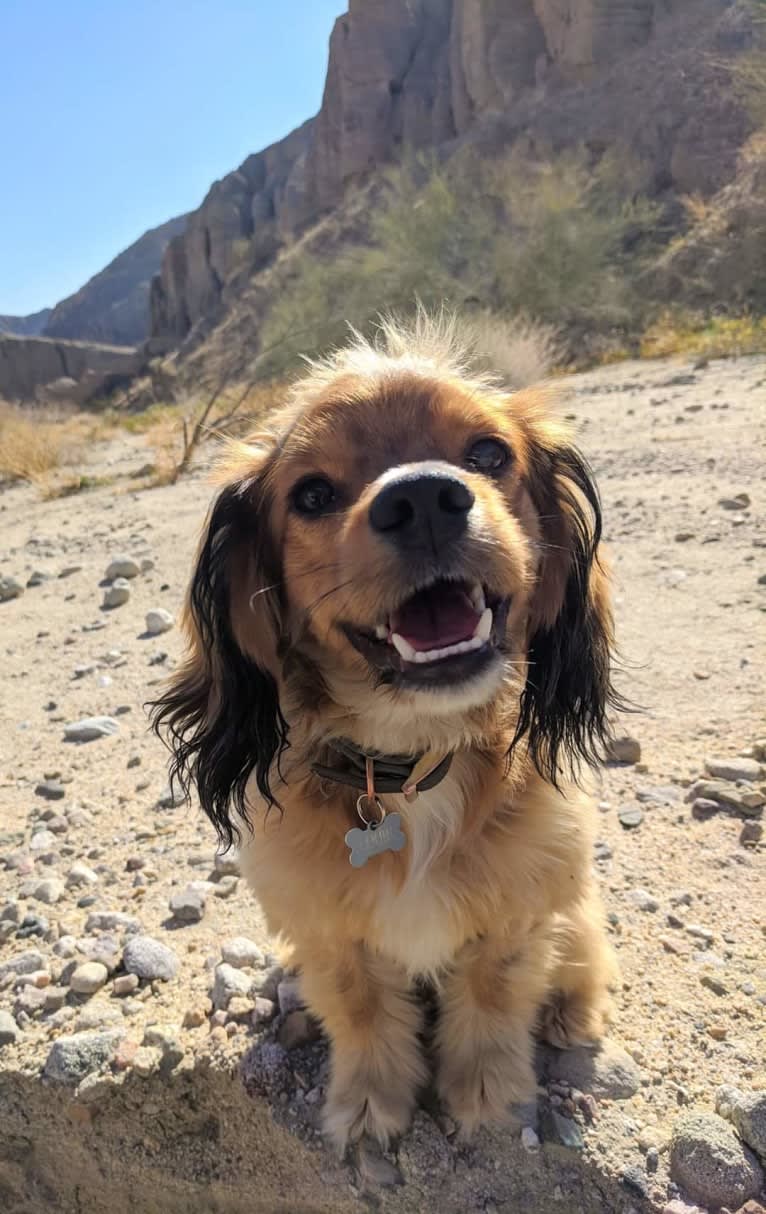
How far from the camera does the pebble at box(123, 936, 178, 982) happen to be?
2.73 metres

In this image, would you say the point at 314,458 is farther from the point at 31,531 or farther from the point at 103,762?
the point at 31,531

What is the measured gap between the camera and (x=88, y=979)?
266cm

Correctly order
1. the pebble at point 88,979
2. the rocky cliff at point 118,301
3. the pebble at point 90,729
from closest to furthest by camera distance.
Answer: the pebble at point 88,979, the pebble at point 90,729, the rocky cliff at point 118,301

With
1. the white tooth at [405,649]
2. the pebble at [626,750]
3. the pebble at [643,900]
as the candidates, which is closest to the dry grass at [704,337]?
the pebble at [626,750]

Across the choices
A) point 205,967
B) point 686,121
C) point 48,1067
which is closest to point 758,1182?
point 205,967

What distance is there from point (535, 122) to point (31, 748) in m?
49.3

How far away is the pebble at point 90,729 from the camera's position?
4461 mm

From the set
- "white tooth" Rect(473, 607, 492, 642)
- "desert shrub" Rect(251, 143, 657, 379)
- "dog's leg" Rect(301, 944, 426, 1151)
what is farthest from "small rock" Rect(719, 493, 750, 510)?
"desert shrub" Rect(251, 143, 657, 379)

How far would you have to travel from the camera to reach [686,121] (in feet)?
118

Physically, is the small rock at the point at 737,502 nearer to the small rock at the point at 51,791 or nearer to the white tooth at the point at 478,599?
the white tooth at the point at 478,599

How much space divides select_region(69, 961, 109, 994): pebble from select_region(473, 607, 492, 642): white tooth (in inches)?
71.3

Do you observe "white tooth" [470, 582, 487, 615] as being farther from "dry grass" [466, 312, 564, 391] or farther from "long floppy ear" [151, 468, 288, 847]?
"dry grass" [466, 312, 564, 391]

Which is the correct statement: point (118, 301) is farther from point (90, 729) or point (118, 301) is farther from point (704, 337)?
point (90, 729)

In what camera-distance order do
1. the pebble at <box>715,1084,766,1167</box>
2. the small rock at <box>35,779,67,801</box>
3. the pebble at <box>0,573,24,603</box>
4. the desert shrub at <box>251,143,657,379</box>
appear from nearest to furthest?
the pebble at <box>715,1084,766,1167</box>
the small rock at <box>35,779,67,801</box>
the pebble at <box>0,573,24,603</box>
the desert shrub at <box>251,143,657,379</box>
